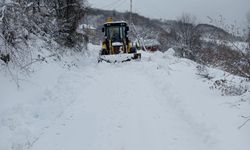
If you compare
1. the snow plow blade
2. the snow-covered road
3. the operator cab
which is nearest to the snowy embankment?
the snow-covered road

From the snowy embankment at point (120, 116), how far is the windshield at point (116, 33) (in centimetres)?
1296

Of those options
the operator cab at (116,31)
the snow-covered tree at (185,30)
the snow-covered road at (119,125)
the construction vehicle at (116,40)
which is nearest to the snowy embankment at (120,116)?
the snow-covered road at (119,125)

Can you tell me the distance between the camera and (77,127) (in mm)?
7684

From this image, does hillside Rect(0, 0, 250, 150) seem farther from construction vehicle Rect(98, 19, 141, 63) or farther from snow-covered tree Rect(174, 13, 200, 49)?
snow-covered tree Rect(174, 13, 200, 49)

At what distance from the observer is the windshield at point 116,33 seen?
24.8m

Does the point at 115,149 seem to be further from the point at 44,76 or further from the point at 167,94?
the point at 44,76

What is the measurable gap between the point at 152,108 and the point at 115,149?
2.89 meters

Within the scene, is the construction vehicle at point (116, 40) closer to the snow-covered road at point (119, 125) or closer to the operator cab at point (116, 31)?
the operator cab at point (116, 31)

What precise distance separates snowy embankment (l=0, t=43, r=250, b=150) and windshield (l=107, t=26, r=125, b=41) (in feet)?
42.5

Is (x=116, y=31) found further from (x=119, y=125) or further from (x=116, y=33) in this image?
(x=119, y=125)

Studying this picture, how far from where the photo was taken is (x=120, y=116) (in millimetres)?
8352

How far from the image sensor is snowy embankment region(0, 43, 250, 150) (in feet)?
21.5

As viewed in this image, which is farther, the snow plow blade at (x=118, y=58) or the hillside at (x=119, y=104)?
the snow plow blade at (x=118, y=58)

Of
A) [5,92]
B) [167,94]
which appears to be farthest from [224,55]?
[5,92]
